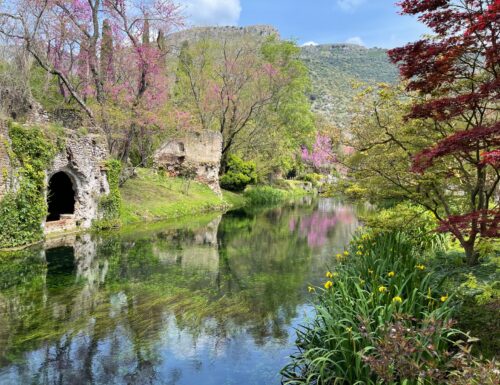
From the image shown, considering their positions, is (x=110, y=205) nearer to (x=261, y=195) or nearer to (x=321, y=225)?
(x=321, y=225)

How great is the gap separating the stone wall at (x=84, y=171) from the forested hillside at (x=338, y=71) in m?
57.8

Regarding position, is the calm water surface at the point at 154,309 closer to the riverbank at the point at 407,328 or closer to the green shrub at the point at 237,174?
the riverbank at the point at 407,328

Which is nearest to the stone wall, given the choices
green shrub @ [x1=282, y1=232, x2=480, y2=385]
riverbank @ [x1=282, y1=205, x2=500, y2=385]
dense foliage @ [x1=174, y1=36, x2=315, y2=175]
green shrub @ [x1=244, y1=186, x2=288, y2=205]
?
dense foliage @ [x1=174, y1=36, x2=315, y2=175]

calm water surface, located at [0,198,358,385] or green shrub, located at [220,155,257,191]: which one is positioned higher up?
green shrub, located at [220,155,257,191]

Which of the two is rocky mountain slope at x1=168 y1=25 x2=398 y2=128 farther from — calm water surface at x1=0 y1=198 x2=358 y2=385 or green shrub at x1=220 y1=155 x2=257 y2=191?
calm water surface at x1=0 y1=198 x2=358 y2=385

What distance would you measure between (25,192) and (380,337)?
517 inches

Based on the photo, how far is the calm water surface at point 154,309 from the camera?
6.32 meters

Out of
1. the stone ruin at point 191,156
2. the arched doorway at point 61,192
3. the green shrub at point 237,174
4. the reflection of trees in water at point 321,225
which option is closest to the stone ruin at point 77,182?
the arched doorway at point 61,192

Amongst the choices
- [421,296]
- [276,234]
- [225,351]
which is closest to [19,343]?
[225,351]

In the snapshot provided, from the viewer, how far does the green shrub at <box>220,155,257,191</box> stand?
36312mm

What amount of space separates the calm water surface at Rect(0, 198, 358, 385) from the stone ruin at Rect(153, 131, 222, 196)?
16.1 meters

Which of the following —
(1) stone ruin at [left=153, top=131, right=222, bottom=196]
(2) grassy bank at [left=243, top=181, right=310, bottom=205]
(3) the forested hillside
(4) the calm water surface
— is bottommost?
(4) the calm water surface

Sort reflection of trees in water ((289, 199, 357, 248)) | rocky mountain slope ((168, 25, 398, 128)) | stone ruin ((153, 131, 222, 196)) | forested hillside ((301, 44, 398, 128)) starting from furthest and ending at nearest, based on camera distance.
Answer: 1. forested hillside ((301, 44, 398, 128))
2. rocky mountain slope ((168, 25, 398, 128))
3. stone ruin ((153, 131, 222, 196))
4. reflection of trees in water ((289, 199, 357, 248))

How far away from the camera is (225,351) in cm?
691
